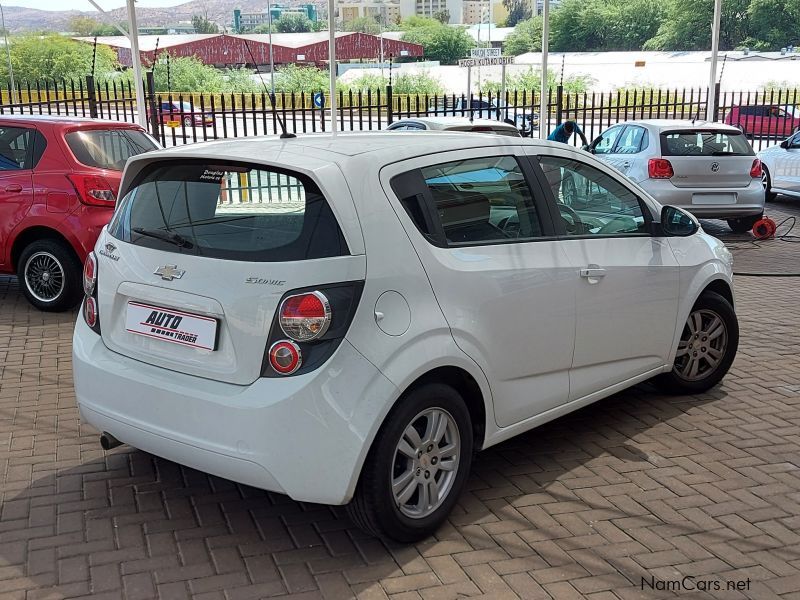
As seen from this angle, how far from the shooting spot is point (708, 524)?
3943mm

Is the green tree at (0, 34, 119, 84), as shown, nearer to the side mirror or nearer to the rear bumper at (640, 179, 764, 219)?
the rear bumper at (640, 179, 764, 219)

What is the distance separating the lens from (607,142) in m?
13.5

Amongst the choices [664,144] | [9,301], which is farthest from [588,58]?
[9,301]

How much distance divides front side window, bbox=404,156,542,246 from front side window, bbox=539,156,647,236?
0.25 meters

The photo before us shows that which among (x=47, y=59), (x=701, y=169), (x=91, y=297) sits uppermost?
(x=47, y=59)

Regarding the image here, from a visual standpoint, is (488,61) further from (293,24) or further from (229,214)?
(293,24)

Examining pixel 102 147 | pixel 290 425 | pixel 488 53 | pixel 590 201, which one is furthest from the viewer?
pixel 488 53

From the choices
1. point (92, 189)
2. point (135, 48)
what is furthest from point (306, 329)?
point (135, 48)

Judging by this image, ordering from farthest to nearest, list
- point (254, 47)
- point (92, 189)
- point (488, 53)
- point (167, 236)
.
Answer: point (254, 47) → point (488, 53) → point (92, 189) → point (167, 236)

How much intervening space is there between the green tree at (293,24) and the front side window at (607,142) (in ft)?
524

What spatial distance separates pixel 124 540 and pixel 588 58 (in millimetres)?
88442

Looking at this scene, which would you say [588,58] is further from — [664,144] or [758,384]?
[758,384]

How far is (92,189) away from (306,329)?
5099mm

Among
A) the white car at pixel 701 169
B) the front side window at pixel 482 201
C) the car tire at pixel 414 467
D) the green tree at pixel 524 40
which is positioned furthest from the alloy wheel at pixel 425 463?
the green tree at pixel 524 40
